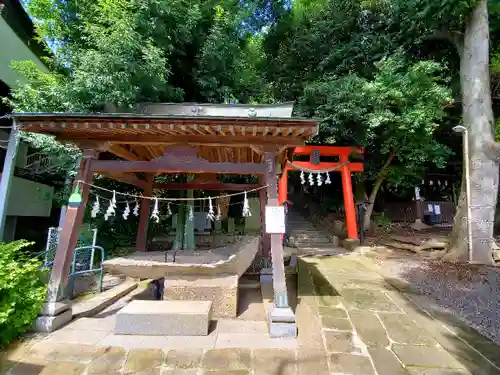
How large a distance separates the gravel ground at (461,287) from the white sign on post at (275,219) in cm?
362

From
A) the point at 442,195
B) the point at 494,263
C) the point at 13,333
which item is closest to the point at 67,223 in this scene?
the point at 13,333

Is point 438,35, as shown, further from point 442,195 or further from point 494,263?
point 442,195

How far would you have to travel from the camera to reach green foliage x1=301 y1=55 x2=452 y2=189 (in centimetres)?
884

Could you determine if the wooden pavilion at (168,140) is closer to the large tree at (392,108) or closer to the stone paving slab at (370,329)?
the stone paving slab at (370,329)

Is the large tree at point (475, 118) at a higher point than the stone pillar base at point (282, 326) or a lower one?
higher

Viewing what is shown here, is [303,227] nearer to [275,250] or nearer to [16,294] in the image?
[275,250]

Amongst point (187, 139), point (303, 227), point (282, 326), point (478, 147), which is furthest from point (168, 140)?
point (303, 227)

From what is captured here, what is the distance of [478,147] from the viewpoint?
792 centimetres

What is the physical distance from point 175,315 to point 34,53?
43.1ft

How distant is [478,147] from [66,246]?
10880mm

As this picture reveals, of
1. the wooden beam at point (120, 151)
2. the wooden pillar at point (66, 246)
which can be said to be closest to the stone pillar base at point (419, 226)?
the wooden beam at point (120, 151)

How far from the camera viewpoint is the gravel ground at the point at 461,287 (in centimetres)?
467

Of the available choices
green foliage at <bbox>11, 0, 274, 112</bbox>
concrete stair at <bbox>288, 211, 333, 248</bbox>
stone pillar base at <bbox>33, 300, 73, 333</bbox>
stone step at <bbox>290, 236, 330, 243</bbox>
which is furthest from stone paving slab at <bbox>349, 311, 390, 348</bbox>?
stone step at <bbox>290, 236, 330, 243</bbox>

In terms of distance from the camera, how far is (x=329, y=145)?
11.8m
